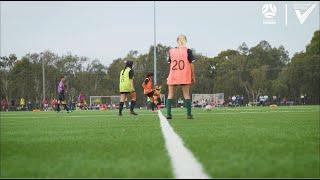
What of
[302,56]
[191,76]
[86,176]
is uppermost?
[302,56]

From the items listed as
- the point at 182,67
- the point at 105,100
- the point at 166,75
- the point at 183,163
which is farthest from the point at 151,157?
the point at 166,75

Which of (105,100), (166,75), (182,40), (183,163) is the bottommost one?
(183,163)

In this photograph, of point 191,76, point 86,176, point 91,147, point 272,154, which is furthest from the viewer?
→ point 191,76

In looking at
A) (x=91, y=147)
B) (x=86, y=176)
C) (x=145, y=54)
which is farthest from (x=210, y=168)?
(x=145, y=54)

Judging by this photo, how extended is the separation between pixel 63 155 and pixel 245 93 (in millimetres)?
76760

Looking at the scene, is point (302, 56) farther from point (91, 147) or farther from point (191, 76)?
point (91, 147)

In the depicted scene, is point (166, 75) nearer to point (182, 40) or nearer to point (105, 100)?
point (105, 100)

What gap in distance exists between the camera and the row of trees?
7275cm

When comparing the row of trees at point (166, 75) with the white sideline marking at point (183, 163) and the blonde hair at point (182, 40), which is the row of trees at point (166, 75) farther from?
the white sideline marking at point (183, 163)

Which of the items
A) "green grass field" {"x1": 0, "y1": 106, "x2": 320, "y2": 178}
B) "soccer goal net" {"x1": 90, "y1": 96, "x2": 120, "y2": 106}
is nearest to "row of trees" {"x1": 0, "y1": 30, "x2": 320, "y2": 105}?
"soccer goal net" {"x1": 90, "y1": 96, "x2": 120, "y2": 106}

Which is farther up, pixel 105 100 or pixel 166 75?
pixel 166 75

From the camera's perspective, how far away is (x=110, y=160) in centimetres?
400

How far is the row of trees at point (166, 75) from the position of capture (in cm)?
7275

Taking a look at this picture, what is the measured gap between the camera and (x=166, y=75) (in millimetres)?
77250
